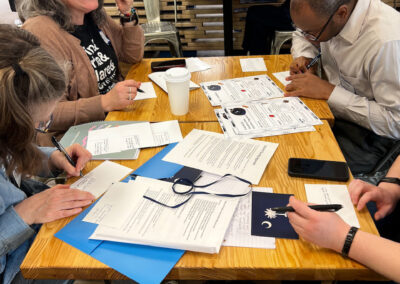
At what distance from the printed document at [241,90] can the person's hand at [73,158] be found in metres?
0.59

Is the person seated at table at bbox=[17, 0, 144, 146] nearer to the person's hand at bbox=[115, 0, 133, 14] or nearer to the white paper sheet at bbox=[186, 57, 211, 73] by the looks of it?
the person's hand at bbox=[115, 0, 133, 14]

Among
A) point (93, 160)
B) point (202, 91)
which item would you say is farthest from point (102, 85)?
point (93, 160)

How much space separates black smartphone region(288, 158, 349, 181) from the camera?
980mm

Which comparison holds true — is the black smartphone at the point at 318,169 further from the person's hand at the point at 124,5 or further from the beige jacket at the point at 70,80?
the person's hand at the point at 124,5

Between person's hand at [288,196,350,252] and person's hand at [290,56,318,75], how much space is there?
0.94 metres

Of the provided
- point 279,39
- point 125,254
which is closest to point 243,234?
point 125,254

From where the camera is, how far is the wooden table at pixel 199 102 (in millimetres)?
1333

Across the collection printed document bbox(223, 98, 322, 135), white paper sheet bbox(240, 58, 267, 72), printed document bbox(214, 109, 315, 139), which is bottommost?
printed document bbox(214, 109, 315, 139)

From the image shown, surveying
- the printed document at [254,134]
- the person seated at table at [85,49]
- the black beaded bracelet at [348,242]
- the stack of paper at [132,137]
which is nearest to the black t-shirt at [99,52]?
the person seated at table at [85,49]

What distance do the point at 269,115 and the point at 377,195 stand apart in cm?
51

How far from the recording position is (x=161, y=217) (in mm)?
845

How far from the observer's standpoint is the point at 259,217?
855 mm

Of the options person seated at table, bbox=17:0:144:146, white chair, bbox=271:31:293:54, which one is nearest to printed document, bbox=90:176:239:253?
person seated at table, bbox=17:0:144:146

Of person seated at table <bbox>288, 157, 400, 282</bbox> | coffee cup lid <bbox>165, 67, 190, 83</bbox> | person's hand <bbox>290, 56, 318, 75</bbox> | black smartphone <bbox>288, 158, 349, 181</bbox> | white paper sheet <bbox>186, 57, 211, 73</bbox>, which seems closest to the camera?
person seated at table <bbox>288, 157, 400, 282</bbox>
